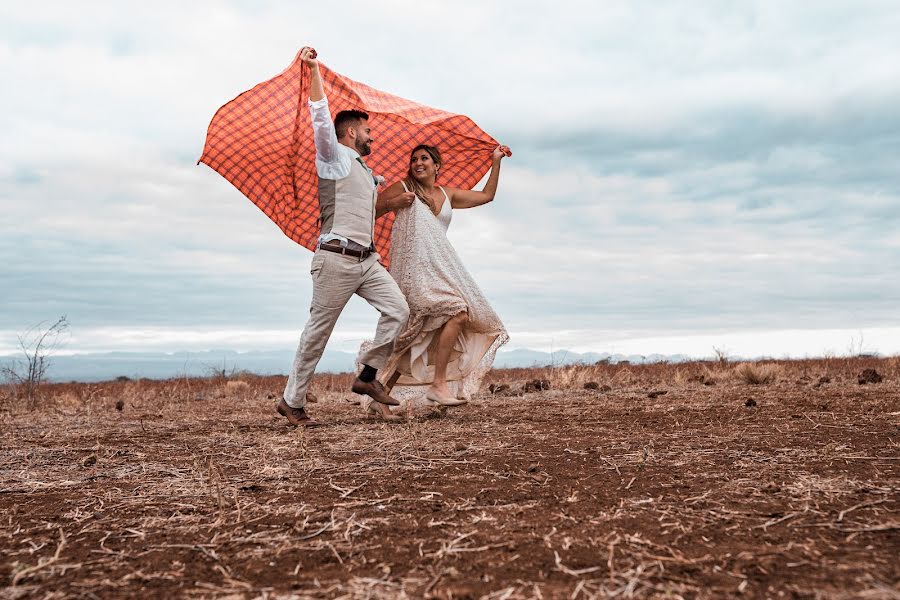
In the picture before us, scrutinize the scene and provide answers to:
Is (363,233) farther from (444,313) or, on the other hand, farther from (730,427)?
(730,427)

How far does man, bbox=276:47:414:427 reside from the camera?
18.5 feet

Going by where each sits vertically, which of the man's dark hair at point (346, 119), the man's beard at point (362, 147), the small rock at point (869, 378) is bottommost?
the small rock at point (869, 378)

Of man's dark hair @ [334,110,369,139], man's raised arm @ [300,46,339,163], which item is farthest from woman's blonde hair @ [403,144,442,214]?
man's raised arm @ [300,46,339,163]

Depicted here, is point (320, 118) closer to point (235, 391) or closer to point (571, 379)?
point (571, 379)

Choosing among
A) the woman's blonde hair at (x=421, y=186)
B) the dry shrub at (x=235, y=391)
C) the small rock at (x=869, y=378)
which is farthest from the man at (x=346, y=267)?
the small rock at (x=869, y=378)

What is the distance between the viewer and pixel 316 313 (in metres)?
5.85

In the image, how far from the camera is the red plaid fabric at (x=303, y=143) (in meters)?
5.93

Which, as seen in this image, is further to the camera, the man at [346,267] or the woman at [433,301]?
the woman at [433,301]

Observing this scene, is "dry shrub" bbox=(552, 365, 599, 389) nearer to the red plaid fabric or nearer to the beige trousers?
the red plaid fabric

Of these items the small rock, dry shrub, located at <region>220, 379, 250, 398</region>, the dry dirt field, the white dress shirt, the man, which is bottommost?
the dry dirt field

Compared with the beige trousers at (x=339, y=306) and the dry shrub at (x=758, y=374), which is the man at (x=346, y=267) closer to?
the beige trousers at (x=339, y=306)

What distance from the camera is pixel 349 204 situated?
5.68m

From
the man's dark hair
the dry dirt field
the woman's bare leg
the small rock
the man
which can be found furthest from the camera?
the small rock

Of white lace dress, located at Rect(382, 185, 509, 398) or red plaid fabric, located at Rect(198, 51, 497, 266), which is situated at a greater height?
red plaid fabric, located at Rect(198, 51, 497, 266)
